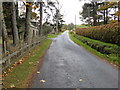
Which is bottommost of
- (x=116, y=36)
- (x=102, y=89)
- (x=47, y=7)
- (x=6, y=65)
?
(x=102, y=89)

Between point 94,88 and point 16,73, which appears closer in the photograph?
point 94,88

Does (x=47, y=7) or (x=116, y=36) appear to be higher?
(x=47, y=7)

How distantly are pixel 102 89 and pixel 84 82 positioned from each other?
76 centimetres

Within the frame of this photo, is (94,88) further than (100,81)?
No

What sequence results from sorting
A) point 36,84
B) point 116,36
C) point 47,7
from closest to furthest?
1. point 36,84
2. point 116,36
3. point 47,7

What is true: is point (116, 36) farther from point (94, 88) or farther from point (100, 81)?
point (94, 88)

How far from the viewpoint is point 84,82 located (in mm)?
5066

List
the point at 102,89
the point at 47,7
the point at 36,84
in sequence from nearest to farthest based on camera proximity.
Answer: the point at 102,89 < the point at 36,84 < the point at 47,7

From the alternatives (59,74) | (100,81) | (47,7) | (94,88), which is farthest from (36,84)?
(47,7)

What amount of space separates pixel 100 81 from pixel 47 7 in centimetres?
2071

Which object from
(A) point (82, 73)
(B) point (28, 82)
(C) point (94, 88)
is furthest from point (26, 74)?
(C) point (94, 88)

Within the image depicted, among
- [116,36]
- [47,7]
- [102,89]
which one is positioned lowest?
[102,89]

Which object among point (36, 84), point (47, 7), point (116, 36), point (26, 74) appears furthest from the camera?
point (47, 7)

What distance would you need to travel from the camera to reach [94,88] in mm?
4543
